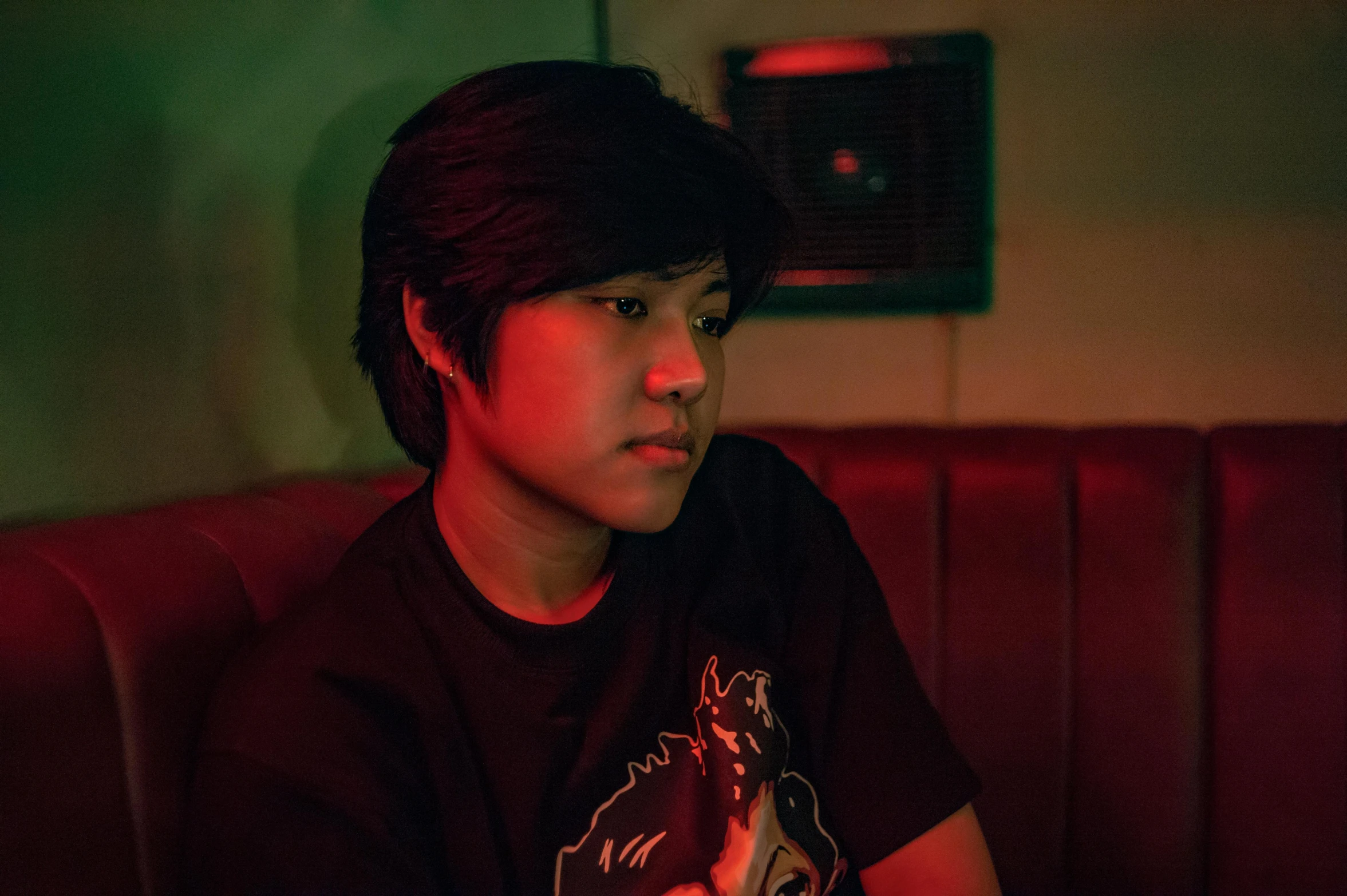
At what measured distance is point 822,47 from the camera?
71.1 inches

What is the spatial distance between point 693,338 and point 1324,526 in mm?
1005

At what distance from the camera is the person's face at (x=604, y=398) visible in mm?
818

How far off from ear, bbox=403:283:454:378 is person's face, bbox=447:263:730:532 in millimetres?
55

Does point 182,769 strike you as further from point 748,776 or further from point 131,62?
point 131,62

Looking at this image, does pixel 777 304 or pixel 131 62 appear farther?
pixel 777 304

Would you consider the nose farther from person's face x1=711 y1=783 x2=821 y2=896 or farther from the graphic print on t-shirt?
person's face x1=711 y1=783 x2=821 y2=896

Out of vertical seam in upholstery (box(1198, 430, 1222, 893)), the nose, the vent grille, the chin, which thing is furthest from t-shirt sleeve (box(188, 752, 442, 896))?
the vent grille

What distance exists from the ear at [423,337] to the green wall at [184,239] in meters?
0.33

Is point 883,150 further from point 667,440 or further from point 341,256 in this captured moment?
point 667,440

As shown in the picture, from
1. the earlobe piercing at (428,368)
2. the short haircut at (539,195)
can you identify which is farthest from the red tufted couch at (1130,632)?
the short haircut at (539,195)

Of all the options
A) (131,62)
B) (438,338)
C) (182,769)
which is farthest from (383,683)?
(131,62)

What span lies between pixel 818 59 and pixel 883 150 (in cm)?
21

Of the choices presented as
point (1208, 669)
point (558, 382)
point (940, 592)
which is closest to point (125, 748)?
point (558, 382)

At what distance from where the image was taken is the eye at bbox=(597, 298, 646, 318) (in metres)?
0.83
